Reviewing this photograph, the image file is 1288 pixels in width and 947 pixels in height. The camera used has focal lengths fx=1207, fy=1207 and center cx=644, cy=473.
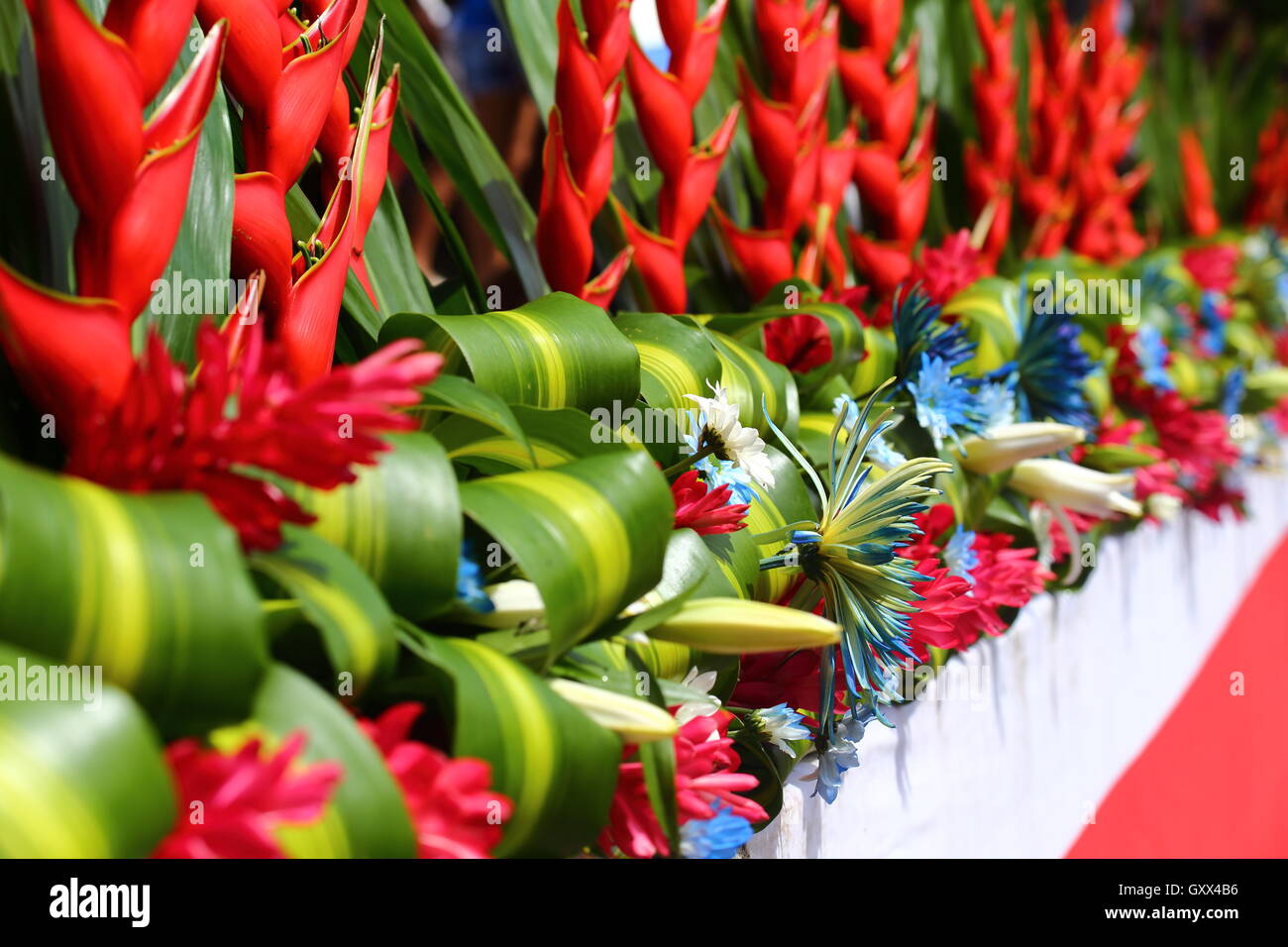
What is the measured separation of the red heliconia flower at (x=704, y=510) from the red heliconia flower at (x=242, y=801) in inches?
8.8

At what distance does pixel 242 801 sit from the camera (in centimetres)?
28

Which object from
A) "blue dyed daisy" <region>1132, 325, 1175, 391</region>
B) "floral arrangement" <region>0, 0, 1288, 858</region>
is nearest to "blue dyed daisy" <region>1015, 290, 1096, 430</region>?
"floral arrangement" <region>0, 0, 1288, 858</region>

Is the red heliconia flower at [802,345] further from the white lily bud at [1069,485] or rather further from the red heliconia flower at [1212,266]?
the red heliconia flower at [1212,266]

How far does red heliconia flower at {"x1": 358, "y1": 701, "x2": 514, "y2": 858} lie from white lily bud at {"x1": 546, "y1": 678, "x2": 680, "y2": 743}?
52mm

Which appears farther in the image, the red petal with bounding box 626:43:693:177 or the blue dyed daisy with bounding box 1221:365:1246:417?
the blue dyed daisy with bounding box 1221:365:1246:417

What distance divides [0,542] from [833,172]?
2.24ft

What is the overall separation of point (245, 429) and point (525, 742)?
0.39ft

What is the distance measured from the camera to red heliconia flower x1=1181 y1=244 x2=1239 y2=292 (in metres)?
1.42

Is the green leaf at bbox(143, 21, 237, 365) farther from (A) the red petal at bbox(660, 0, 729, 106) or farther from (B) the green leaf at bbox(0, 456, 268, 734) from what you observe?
(A) the red petal at bbox(660, 0, 729, 106)

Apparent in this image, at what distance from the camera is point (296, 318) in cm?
45

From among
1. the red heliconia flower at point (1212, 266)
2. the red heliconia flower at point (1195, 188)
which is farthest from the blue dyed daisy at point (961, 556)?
the red heliconia flower at point (1195, 188)

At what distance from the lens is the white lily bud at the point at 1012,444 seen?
0.71m
